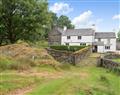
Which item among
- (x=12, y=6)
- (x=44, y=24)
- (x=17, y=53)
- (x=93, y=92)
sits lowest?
(x=93, y=92)

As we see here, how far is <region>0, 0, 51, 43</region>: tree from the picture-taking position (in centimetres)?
3969

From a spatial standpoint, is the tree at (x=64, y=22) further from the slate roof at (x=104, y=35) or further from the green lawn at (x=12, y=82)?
the green lawn at (x=12, y=82)

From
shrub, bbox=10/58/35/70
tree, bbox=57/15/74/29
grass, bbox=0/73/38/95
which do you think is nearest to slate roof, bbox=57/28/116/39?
tree, bbox=57/15/74/29

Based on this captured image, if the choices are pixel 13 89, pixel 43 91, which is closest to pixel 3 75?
pixel 13 89

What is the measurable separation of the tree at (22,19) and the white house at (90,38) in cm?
2579

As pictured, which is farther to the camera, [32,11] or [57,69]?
[32,11]

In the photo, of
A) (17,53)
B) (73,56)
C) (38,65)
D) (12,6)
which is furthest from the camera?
(12,6)

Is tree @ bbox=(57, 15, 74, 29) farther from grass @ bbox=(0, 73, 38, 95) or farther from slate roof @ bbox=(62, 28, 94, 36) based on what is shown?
grass @ bbox=(0, 73, 38, 95)

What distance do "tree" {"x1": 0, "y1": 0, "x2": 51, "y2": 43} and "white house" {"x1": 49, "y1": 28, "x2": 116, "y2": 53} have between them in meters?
25.8

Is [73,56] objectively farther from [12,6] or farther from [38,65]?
[12,6]

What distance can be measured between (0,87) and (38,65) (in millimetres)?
8575

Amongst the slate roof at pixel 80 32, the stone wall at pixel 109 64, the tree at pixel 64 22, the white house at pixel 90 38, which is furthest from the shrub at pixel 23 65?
the tree at pixel 64 22

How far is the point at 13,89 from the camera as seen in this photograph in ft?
39.5

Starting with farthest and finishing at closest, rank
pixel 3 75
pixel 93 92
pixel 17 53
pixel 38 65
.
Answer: pixel 17 53 → pixel 38 65 → pixel 3 75 → pixel 93 92
